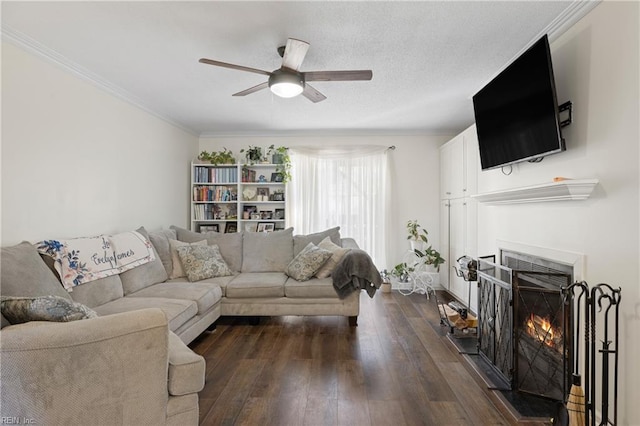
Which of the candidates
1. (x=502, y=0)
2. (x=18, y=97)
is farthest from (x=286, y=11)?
(x=18, y=97)

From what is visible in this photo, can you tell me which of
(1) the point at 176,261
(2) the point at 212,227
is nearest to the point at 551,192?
(1) the point at 176,261

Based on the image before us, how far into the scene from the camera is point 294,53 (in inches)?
86.3

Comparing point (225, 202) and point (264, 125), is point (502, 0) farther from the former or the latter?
point (225, 202)

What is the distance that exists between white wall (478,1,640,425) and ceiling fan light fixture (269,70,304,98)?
1.78 metres

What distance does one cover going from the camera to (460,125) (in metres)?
4.74

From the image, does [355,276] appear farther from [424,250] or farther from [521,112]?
[424,250]

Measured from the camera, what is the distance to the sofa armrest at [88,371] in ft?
3.74

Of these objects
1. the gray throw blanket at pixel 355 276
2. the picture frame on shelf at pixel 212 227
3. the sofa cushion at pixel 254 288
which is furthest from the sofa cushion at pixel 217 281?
the picture frame on shelf at pixel 212 227

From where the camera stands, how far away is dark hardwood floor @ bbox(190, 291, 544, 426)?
6.28 feet

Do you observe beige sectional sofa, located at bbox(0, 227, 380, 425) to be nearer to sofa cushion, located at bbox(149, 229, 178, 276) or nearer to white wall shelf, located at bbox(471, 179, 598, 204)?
sofa cushion, located at bbox(149, 229, 178, 276)

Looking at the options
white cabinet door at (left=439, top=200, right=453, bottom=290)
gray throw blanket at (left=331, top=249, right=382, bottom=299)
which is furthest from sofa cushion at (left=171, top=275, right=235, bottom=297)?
white cabinet door at (left=439, top=200, right=453, bottom=290)

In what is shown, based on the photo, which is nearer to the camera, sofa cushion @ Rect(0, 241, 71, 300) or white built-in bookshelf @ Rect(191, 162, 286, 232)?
sofa cushion @ Rect(0, 241, 71, 300)

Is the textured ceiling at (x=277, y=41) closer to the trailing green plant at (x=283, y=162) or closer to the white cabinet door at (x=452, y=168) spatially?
the white cabinet door at (x=452, y=168)

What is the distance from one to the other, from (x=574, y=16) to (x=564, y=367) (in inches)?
82.9
